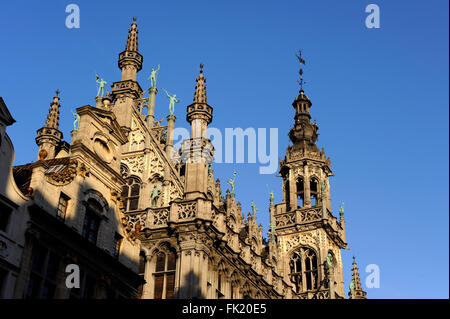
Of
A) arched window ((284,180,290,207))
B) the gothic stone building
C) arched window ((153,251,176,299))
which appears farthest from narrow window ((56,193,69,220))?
arched window ((284,180,290,207))

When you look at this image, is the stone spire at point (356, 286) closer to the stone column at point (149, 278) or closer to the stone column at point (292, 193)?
the stone column at point (292, 193)

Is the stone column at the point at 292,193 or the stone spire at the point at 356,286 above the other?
the stone column at the point at 292,193

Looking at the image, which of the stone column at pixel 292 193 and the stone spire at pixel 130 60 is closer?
the stone spire at pixel 130 60

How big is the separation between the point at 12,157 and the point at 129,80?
2080 centimetres

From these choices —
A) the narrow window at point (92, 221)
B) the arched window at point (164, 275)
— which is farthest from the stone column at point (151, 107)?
the narrow window at point (92, 221)

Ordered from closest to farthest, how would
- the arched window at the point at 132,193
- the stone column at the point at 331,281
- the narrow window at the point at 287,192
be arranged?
the arched window at the point at 132,193 → the stone column at the point at 331,281 → the narrow window at the point at 287,192

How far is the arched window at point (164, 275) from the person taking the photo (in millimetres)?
34594

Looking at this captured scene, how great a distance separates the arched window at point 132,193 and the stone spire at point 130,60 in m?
7.66

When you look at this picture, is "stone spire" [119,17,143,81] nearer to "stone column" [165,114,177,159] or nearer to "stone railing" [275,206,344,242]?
"stone column" [165,114,177,159]

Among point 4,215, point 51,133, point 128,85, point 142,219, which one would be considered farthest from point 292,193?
point 4,215

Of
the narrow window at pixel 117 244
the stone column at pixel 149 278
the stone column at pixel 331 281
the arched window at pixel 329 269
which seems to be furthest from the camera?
the arched window at pixel 329 269

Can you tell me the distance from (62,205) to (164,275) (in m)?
9.83

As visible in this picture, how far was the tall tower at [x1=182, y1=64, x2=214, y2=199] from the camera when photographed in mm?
36250

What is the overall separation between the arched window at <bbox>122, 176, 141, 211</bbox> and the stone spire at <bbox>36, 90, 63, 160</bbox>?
6401mm
